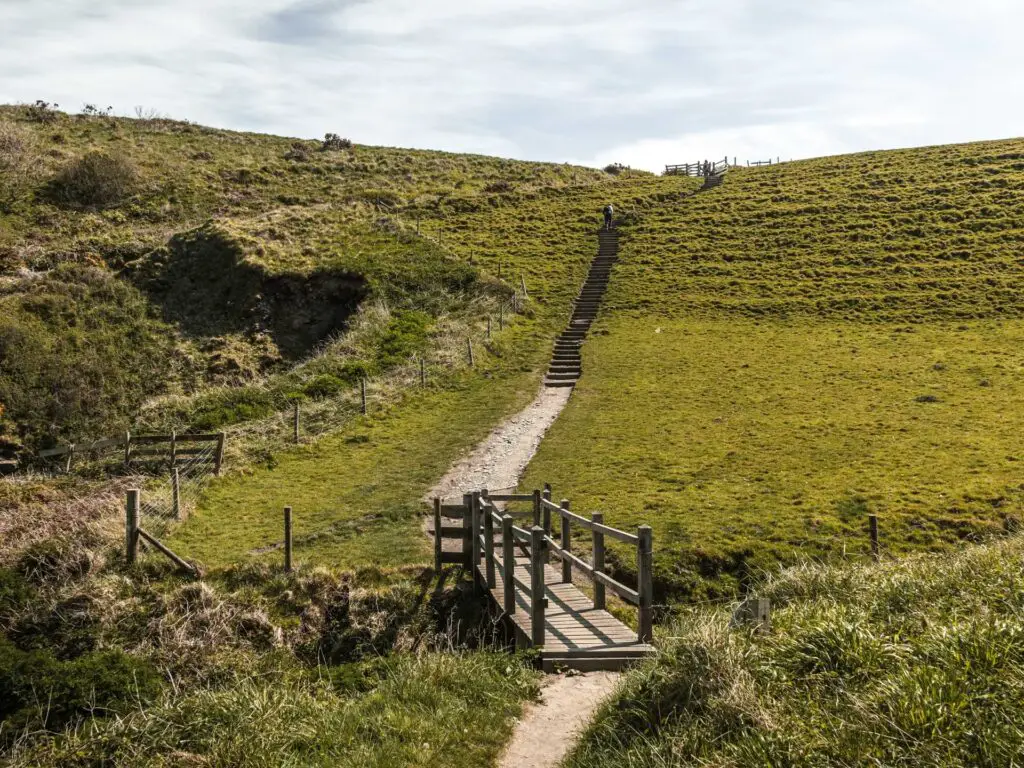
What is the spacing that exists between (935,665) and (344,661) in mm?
9911

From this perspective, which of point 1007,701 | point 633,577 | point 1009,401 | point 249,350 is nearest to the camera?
point 1007,701

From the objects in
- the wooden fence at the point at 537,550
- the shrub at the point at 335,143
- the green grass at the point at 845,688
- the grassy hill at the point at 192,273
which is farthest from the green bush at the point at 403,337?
the shrub at the point at 335,143

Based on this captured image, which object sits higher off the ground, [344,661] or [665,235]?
[665,235]

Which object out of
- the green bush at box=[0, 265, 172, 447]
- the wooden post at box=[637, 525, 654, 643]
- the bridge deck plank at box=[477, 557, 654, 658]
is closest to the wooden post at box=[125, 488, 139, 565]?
the bridge deck plank at box=[477, 557, 654, 658]

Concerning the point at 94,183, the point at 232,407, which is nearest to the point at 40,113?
the point at 94,183

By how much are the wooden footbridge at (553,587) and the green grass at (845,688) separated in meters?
1.89

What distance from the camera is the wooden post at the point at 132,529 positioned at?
1662 centimetres

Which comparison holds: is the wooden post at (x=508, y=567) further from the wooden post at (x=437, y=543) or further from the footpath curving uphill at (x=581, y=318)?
the footpath curving uphill at (x=581, y=318)

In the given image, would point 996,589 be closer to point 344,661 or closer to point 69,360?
point 344,661

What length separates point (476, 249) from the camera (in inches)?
2131

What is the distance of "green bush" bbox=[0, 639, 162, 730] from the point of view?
406 inches

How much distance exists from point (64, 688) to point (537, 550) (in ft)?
21.4

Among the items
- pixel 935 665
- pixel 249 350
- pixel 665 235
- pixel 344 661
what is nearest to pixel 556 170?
pixel 665 235

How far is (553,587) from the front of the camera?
14586 mm
